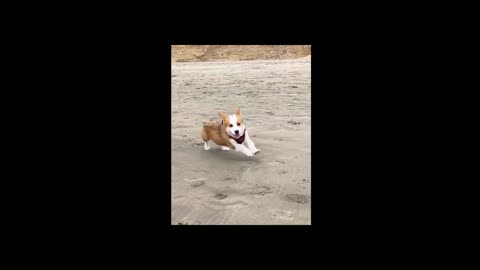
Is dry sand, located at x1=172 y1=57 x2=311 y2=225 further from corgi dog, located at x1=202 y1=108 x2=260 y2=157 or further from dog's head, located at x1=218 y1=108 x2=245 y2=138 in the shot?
dog's head, located at x1=218 y1=108 x2=245 y2=138

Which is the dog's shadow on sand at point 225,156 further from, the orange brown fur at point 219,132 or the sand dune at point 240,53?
the sand dune at point 240,53

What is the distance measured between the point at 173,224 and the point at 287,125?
283cm

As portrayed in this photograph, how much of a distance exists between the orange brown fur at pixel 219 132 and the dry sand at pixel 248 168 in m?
0.17

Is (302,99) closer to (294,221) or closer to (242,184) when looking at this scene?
(242,184)

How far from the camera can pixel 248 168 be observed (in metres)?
3.82

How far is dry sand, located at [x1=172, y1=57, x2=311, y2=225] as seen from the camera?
297 cm

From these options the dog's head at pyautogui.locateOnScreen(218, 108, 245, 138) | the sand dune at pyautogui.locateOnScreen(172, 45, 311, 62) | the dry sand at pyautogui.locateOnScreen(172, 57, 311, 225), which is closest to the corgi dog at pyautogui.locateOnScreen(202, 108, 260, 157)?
the dog's head at pyautogui.locateOnScreen(218, 108, 245, 138)

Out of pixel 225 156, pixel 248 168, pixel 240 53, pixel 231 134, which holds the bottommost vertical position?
pixel 248 168

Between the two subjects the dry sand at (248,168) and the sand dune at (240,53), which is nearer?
the dry sand at (248,168)

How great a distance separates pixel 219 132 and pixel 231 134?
26 cm

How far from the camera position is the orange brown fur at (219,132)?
4066 mm

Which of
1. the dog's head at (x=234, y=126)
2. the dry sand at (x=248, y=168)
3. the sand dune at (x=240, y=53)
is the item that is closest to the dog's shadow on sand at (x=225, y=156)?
the dry sand at (x=248, y=168)

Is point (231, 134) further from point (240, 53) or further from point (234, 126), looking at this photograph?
point (240, 53)

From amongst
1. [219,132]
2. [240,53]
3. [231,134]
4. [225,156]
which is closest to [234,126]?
[231,134]
